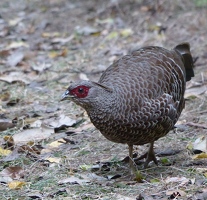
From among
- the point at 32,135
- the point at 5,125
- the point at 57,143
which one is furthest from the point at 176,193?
the point at 5,125

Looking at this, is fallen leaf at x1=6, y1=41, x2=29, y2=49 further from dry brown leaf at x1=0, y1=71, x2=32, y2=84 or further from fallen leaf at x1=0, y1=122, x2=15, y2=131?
fallen leaf at x1=0, y1=122, x2=15, y2=131

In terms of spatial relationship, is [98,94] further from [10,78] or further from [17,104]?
[10,78]

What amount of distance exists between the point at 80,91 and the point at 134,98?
43 centimetres

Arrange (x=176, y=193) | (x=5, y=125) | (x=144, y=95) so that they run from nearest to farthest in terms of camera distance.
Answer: (x=176, y=193) < (x=144, y=95) < (x=5, y=125)

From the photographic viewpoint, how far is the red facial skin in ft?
15.6

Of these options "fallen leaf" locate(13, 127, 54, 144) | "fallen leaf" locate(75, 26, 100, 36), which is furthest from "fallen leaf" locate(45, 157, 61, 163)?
"fallen leaf" locate(75, 26, 100, 36)

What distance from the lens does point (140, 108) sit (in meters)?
4.76

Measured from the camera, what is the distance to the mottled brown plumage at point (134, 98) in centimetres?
472

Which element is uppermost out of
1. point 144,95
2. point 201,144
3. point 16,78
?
point 144,95

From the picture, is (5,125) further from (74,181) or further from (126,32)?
(126,32)

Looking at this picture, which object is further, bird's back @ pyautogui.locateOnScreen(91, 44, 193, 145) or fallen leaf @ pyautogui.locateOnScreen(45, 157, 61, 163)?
fallen leaf @ pyautogui.locateOnScreen(45, 157, 61, 163)

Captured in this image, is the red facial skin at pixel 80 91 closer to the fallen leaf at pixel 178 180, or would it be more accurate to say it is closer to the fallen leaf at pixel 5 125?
the fallen leaf at pixel 178 180

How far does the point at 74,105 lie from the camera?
7.10m

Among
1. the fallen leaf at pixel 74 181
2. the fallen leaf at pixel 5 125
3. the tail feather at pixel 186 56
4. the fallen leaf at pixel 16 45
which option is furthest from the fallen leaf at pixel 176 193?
the fallen leaf at pixel 16 45
